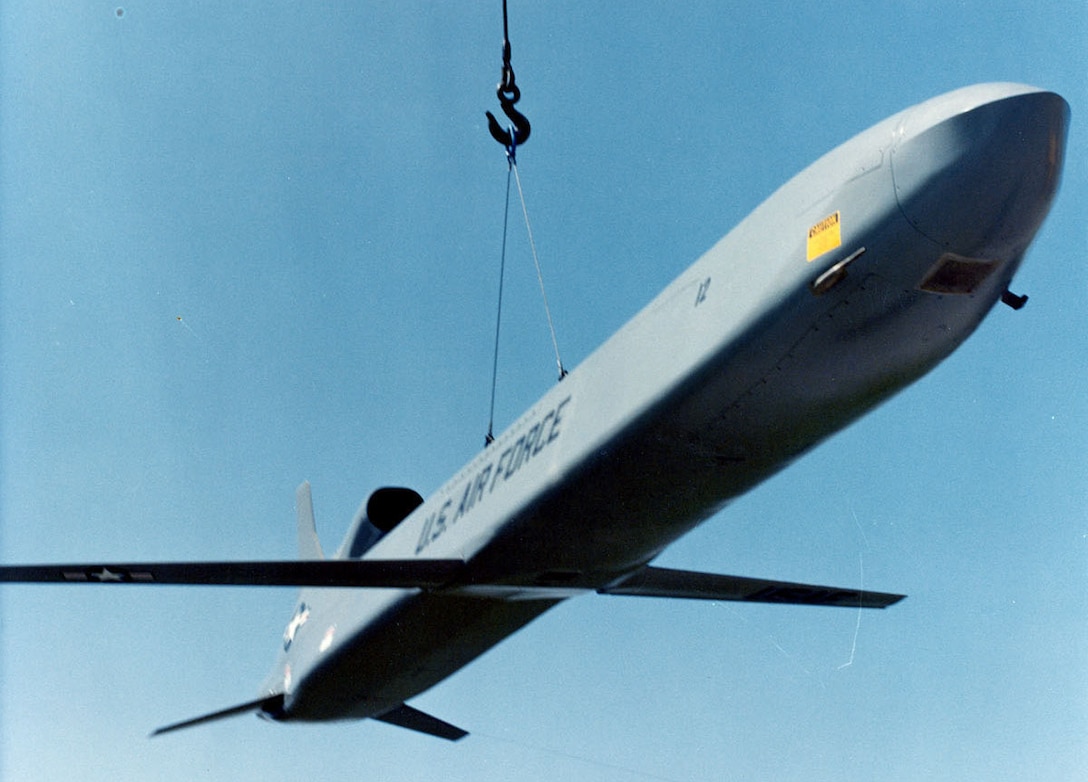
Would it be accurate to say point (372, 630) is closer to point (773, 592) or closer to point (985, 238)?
point (773, 592)

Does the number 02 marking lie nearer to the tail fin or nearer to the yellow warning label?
the yellow warning label

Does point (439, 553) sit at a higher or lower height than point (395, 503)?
lower

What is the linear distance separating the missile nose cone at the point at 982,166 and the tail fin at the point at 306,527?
12.3 meters

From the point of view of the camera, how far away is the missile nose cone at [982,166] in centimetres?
589

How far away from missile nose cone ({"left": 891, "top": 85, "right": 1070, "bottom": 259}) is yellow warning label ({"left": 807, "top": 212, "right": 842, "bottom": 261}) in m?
0.40

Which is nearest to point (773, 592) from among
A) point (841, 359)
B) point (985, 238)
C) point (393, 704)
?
point (393, 704)

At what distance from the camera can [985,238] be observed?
6078 millimetres

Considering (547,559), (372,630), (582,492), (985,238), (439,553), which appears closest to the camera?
(985,238)

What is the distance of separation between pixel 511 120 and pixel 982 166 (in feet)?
16.2

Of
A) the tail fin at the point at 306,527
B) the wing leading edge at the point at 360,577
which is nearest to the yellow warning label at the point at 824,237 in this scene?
the wing leading edge at the point at 360,577

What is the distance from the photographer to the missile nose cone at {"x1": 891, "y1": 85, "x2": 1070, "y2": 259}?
19.3 feet

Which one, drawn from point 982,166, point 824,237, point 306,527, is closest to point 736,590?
point 824,237

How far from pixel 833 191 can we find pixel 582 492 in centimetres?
288

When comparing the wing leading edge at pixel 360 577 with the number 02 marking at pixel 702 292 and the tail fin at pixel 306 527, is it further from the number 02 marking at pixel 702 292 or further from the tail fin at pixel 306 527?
the tail fin at pixel 306 527
